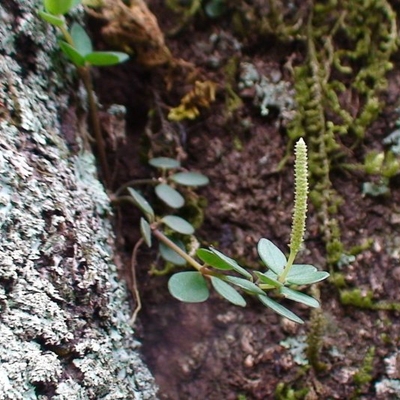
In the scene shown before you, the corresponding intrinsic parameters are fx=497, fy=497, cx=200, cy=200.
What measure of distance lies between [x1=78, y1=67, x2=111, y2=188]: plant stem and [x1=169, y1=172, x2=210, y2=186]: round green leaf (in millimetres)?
149

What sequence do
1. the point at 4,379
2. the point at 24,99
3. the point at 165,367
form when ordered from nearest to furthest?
the point at 4,379, the point at 24,99, the point at 165,367

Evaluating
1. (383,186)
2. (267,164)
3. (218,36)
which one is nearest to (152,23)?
(218,36)

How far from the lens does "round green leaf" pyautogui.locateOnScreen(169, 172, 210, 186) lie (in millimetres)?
1041

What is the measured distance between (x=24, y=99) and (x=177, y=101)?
416 mm

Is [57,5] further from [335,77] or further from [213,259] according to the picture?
[335,77]

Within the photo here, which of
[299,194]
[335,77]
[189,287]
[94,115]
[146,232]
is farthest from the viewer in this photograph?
[335,77]

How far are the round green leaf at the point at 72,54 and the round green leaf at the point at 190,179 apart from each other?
0.29 m

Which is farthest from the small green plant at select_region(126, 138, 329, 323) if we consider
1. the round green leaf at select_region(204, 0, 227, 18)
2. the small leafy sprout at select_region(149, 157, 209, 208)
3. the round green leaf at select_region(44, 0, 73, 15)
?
the round green leaf at select_region(204, 0, 227, 18)

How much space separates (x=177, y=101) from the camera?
1.18 m

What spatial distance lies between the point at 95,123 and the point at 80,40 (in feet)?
0.55

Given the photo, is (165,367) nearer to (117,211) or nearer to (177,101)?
(117,211)

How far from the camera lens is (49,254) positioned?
0.76m

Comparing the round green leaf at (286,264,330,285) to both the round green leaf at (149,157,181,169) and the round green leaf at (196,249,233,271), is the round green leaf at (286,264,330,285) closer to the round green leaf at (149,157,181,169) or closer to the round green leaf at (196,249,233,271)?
the round green leaf at (196,249,233,271)

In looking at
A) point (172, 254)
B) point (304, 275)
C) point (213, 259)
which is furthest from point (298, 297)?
point (172, 254)
